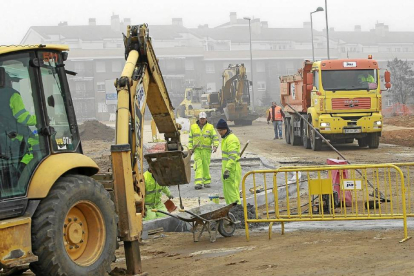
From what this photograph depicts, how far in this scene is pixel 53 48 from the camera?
7059 millimetres

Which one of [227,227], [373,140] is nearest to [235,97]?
[373,140]

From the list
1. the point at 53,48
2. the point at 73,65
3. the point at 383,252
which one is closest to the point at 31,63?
the point at 53,48

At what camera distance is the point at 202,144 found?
1666 cm

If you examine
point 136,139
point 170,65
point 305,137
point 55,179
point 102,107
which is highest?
point 170,65

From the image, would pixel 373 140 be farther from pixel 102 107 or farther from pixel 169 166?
pixel 102 107

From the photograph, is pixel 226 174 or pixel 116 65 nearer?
pixel 226 174

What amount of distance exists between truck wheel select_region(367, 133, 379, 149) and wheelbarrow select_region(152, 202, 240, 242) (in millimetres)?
15914

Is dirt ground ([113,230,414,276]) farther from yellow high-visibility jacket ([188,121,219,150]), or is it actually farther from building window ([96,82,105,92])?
building window ([96,82,105,92])

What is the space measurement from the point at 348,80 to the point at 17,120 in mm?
19188

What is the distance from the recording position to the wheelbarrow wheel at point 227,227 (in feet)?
34.3

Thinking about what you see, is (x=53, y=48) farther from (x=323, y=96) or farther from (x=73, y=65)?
(x=73, y=65)

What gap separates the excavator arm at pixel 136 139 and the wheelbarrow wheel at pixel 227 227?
3.90 ft

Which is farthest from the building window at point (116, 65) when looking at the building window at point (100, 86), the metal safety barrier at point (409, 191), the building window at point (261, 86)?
the metal safety barrier at point (409, 191)

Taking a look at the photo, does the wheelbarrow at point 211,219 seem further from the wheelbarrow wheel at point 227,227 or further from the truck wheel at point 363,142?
the truck wheel at point 363,142
